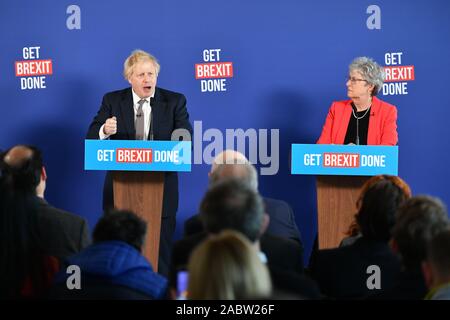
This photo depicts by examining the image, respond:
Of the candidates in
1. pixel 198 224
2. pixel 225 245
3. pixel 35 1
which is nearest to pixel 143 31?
pixel 35 1

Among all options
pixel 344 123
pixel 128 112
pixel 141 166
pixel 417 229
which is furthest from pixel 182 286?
pixel 344 123

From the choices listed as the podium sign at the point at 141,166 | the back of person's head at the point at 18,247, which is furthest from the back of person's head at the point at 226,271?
the podium sign at the point at 141,166

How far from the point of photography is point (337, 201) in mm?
5574

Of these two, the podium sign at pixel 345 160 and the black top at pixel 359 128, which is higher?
the black top at pixel 359 128

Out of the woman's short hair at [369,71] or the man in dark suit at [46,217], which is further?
the woman's short hair at [369,71]

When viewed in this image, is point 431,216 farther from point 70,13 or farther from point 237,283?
point 70,13

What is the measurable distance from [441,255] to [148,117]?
3742mm

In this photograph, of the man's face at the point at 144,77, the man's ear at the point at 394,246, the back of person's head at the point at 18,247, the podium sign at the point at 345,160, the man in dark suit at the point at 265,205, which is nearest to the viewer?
the man's ear at the point at 394,246

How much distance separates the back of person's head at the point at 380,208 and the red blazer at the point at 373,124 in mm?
2331

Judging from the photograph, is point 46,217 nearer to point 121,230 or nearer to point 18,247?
point 18,247

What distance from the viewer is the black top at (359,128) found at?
6121mm

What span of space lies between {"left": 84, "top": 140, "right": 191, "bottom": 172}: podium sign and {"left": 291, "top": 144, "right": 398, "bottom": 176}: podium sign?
2.42ft

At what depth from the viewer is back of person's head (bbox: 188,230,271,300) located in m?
2.04

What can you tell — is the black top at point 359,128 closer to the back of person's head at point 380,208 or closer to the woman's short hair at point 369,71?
the woman's short hair at point 369,71
